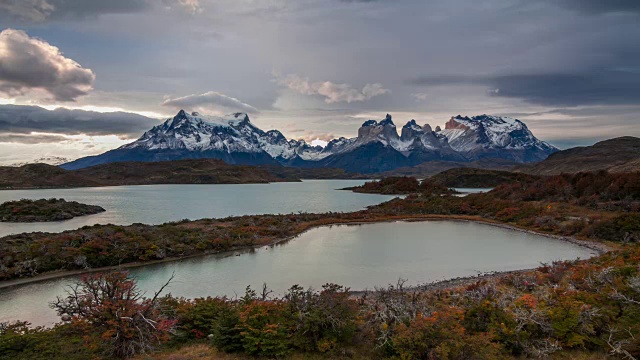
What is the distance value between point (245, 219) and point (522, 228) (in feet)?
124

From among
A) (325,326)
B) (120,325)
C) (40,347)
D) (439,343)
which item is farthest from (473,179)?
(40,347)

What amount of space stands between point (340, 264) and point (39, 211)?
6312cm

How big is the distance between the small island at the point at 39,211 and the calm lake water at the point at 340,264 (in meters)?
48.3

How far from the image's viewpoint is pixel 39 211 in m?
66.1

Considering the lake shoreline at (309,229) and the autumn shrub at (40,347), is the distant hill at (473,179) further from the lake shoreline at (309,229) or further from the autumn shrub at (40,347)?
the autumn shrub at (40,347)

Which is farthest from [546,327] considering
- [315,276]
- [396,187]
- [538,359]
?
[396,187]

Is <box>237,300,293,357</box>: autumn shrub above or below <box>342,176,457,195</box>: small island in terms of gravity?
above

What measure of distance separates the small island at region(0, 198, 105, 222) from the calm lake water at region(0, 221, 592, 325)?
158ft

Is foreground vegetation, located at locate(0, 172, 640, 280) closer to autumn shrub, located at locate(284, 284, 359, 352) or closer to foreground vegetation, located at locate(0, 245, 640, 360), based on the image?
foreground vegetation, located at locate(0, 245, 640, 360)

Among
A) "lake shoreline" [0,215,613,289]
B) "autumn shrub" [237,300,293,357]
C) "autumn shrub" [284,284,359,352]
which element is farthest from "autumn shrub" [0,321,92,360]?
"autumn shrub" [284,284,359,352]

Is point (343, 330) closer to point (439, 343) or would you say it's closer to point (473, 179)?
point (439, 343)

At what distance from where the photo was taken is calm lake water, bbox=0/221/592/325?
23.6 m

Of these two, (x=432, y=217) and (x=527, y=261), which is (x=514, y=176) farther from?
(x=527, y=261)

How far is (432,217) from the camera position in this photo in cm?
6144
